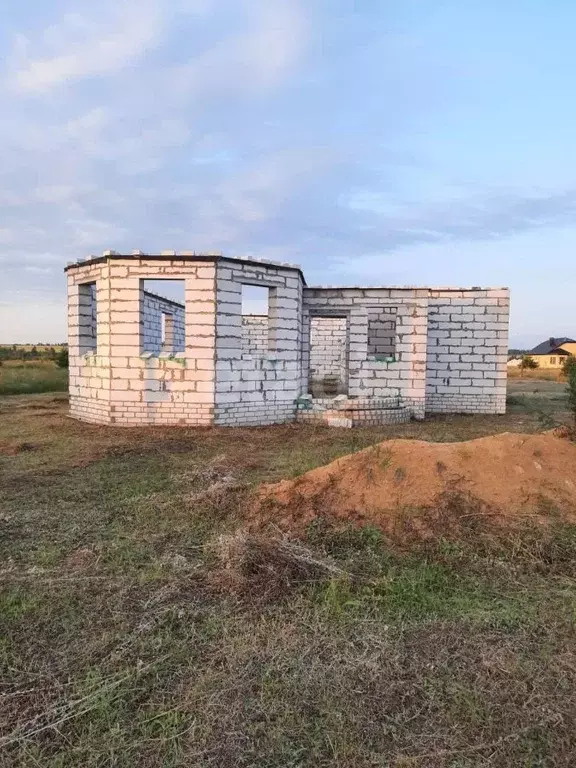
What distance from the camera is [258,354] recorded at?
490 inches

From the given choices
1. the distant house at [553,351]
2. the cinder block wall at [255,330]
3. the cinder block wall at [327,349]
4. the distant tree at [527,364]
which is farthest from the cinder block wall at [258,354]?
the distant house at [553,351]

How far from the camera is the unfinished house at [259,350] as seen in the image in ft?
37.5

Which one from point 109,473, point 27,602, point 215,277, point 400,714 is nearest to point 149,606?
point 27,602

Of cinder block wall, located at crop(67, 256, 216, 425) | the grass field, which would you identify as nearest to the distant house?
cinder block wall, located at crop(67, 256, 216, 425)

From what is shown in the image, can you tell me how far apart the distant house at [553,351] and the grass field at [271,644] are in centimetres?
4456

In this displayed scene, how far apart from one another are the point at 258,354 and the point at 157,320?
505 centimetres

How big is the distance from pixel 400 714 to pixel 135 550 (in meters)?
2.73

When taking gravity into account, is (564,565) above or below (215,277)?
below

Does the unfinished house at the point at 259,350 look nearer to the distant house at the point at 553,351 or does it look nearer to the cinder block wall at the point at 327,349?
the cinder block wall at the point at 327,349

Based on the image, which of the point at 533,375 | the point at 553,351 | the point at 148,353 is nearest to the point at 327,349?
the point at 148,353

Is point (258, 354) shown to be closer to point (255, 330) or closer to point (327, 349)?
point (255, 330)

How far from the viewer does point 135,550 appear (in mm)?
4711

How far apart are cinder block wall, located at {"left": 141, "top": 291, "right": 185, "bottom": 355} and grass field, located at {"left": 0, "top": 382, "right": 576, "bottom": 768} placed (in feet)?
31.8

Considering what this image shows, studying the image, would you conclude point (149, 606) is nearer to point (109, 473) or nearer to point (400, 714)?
point (400, 714)
